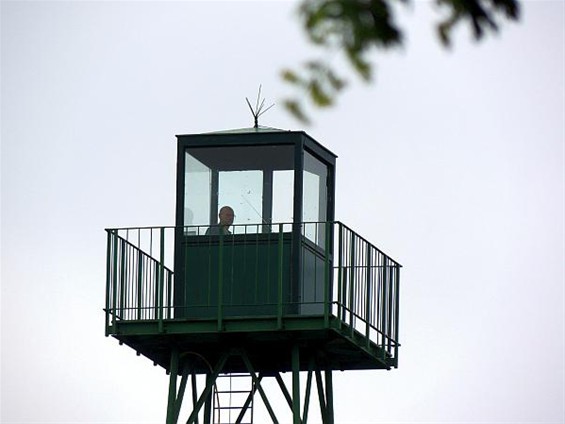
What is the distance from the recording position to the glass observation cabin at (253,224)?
24.9 metres

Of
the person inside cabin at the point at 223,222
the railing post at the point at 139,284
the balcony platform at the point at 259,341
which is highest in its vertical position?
the person inside cabin at the point at 223,222

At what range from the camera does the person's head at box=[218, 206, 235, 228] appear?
84.4 ft

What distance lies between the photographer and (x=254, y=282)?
2492 centimetres

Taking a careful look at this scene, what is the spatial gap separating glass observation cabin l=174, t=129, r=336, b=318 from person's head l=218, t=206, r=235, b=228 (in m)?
0.08

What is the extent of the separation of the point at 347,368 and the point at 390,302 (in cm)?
167

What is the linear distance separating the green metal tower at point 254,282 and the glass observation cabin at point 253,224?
0.02 metres

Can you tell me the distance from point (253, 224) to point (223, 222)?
0.66m

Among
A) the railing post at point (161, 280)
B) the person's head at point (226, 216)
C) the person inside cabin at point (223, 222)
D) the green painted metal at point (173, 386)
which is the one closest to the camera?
the railing post at point (161, 280)

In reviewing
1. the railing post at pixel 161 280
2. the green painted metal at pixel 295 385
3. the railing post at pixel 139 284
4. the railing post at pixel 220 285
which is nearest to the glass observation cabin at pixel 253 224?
the railing post at pixel 220 285

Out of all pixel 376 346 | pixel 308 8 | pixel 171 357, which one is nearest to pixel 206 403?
pixel 171 357

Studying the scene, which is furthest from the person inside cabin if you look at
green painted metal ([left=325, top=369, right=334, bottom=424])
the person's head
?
green painted metal ([left=325, top=369, right=334, bottom=424])

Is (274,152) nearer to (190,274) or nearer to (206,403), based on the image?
(190,274)

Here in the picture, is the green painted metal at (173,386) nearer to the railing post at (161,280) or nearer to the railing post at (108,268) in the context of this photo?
the railing post at (161,280)

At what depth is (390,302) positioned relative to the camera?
26094mm
